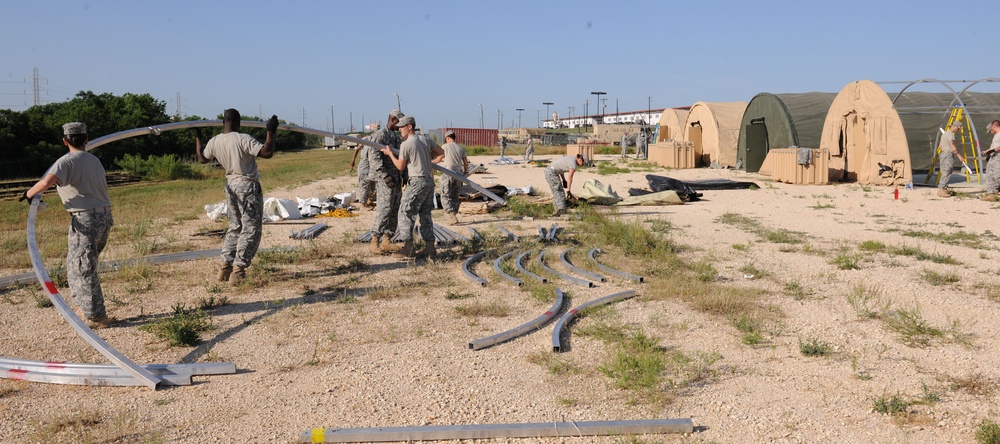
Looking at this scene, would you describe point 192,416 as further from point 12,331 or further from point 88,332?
point 12,331

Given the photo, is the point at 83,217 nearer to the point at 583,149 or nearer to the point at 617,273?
the point at 617,273

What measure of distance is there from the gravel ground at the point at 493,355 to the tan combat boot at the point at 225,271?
0.90ft

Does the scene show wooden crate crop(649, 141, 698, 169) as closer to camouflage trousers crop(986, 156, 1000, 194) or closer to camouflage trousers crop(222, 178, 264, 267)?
camouflage trousers crop(986, 156, 1000, 194)

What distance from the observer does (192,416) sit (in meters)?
4.45

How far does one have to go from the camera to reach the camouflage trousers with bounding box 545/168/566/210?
13734mm

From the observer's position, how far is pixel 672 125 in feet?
123

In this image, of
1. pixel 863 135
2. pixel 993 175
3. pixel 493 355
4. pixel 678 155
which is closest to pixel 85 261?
pixel 493 355

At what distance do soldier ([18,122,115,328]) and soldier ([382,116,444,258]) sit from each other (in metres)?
3.51

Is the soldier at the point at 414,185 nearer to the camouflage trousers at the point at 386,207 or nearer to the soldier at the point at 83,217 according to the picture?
the camouflage trousers at the point at 386,207

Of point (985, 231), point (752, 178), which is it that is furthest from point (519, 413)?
point (752, 178)

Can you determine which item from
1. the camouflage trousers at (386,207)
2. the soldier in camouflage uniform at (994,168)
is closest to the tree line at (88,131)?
the camouflage trousers at (386,207)

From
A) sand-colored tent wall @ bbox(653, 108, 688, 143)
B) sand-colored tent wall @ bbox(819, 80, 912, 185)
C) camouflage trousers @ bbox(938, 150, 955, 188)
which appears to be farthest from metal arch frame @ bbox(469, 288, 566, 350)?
sand-colored tent wall @ bbox(653, 108, 688, 143)

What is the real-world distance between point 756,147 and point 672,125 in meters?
10.6

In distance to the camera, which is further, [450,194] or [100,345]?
[450,194]
